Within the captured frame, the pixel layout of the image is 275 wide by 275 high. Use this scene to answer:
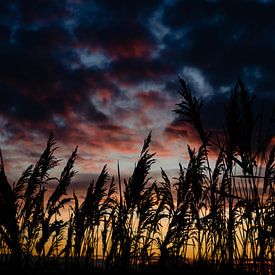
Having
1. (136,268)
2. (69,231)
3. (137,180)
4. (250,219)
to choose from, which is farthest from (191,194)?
(69,231)

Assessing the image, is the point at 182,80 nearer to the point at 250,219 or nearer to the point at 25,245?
the point at 250,219

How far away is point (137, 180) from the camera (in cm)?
650

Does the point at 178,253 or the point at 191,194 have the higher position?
the point at 191,194

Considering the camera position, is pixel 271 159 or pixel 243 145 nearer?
pixel 243 145

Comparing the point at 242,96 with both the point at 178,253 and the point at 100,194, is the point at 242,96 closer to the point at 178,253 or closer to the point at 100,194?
the point at 178,253

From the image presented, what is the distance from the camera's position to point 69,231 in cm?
720

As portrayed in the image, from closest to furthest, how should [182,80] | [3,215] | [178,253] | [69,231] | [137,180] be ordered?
1. [3,215]
2. [182,80]
3. [178,253]
4. [137,180]
5. [69,231]

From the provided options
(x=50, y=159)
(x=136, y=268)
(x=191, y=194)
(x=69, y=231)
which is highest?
(x=50, y=159)

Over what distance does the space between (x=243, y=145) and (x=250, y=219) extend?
1266 millimetres

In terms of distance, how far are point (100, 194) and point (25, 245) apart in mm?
1760

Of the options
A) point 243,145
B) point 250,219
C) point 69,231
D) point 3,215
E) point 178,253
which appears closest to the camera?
point 3,215

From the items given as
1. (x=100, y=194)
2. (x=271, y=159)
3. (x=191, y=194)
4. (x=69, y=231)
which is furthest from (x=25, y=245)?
(x=271, y=159)

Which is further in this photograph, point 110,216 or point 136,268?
point 110,216

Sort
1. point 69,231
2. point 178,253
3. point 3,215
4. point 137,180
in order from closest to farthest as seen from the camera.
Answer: point 3,215
point 178,253
point 137,180
point 69,231
